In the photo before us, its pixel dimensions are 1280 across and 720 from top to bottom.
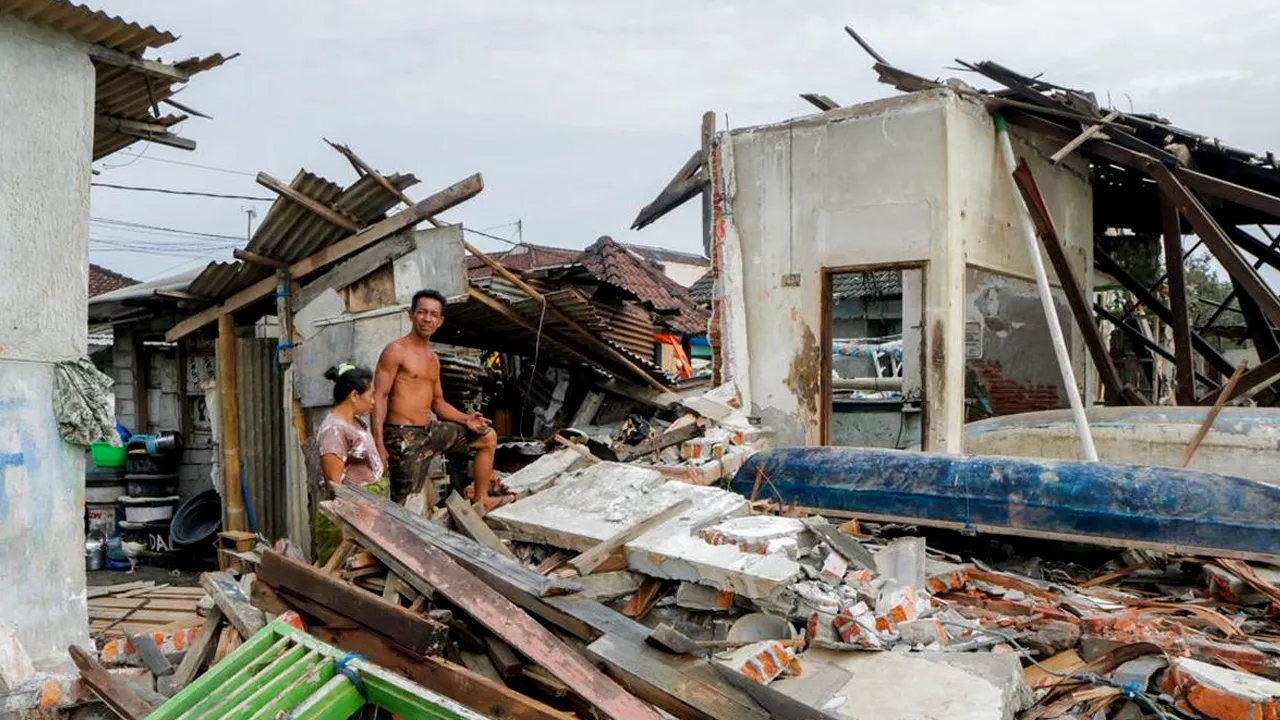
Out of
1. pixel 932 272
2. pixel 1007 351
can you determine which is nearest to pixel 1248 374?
pixel 932 272

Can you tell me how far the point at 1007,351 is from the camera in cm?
1148

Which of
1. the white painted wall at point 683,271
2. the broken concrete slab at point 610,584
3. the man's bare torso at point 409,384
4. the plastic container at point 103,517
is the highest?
the white painted wall at point 683,271

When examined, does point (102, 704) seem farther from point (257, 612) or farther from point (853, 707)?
point (853, 707)

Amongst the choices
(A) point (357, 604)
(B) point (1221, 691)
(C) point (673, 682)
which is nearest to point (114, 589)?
(A) point (357, 604)

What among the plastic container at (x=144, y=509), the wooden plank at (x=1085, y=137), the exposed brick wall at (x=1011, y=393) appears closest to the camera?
the wooden plank at (x=1085, y=137)

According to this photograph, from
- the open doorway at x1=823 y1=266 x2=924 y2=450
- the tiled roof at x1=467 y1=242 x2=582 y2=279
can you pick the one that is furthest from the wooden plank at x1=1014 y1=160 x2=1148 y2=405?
the tiled roof at x1=467 y1=242 x2=582 y2=279

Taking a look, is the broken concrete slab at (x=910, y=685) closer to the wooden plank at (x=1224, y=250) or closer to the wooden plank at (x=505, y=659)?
the wooden plank at (x=505, y=659)

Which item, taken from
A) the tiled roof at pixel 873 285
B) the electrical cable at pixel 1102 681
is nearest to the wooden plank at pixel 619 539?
the electrical cable at pixel 1102 681

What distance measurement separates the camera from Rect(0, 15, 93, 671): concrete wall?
475 centimetres

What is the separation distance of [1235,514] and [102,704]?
258 inches

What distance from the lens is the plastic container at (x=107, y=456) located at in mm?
9188

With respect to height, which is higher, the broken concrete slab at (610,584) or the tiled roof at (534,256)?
the tiled roof at (534,256)

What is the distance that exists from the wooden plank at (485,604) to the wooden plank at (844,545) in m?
2.05

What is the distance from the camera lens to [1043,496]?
6.04m
